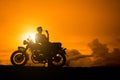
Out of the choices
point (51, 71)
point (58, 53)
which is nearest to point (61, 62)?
point (58, 53)

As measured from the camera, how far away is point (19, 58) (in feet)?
66.9

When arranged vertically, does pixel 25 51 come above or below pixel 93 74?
above

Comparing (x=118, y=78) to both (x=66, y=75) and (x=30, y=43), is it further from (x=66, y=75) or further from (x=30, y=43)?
(x=30, y=43)

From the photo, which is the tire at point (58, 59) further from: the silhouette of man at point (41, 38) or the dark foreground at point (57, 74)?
the dark foreground at point (57, 74)

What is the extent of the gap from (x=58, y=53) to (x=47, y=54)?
0.65 m

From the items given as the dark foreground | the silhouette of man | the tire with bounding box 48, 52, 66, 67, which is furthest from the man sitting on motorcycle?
the dark foreground

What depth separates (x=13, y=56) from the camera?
67.0 feet

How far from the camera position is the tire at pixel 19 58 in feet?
66.8

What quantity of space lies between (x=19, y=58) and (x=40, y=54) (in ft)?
3.79

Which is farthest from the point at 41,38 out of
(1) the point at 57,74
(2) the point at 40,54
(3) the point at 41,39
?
(1) the point at 57,74

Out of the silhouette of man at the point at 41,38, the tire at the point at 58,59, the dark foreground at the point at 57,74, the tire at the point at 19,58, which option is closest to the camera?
the dark foreground at the point at 57,74

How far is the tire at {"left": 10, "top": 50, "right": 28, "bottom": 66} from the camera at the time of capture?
66.8ft

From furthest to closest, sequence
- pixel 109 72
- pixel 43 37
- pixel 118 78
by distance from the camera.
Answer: pixel 43 37, pixel 109 72, pixel 118 78

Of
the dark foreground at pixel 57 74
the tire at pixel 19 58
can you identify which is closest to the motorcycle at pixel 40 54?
the tire at pixel 19 58
